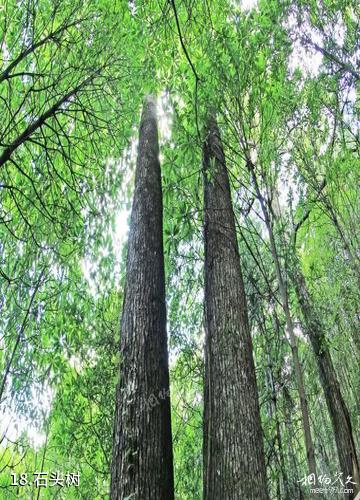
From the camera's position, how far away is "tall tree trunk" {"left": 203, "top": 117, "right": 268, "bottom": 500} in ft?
6.52

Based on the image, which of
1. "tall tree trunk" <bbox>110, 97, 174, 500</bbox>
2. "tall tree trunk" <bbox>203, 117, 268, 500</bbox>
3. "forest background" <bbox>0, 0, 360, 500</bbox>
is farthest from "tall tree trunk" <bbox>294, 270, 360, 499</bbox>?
"tall tree trunk" <bbox>110, 97, 174, 500</bbox>

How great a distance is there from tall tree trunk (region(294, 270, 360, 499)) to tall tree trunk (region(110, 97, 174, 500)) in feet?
5.15

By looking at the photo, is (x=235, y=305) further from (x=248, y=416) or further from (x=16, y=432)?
(x=16, y=432)

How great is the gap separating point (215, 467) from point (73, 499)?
7.82 feet

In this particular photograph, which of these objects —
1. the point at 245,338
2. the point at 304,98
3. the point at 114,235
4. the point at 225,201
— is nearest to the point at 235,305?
the point at 245,338

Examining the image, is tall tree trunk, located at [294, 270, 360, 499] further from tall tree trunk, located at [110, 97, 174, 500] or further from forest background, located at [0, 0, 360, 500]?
tall tree trunk, located at [110, 97, 174, 500]

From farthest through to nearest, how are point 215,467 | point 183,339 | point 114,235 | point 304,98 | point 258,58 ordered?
point 304,98
point 114,235
point 183,339
point 258,58
point 215,467

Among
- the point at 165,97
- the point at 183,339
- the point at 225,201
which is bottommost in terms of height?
the point at 183,339

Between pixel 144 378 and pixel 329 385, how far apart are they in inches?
93.1

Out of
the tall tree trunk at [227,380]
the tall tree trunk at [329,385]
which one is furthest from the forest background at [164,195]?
the tall tree trunk at [227,380]

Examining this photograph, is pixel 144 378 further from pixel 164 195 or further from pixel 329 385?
pixel 329 385

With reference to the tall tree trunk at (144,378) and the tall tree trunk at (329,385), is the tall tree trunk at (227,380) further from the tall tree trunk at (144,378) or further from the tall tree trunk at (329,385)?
the tall tree trunk at (329,385)

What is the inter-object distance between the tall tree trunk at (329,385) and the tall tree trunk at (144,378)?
1.57 metres

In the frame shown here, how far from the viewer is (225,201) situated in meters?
3.09
